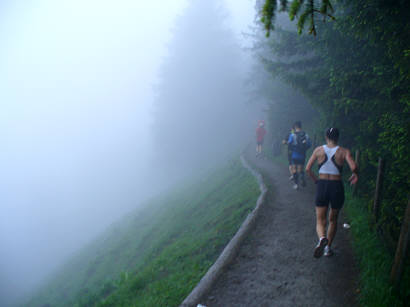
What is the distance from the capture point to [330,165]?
437 centimetres

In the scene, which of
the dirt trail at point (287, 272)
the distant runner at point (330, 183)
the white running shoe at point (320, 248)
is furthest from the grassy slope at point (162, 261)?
the distant runner at point (330, 183)

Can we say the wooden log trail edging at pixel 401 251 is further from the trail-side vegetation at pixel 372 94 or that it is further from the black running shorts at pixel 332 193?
the black running shorts at pixel 332 193

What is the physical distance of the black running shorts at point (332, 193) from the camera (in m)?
4.30

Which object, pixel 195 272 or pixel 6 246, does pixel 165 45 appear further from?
pixel 6 246

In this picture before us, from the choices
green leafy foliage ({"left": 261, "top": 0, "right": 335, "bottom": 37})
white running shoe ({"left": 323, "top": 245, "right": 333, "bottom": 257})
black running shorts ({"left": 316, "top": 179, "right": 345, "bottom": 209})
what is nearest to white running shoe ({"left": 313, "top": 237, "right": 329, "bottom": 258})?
white running shoe ({"left": 323, "top": 245, "right": 333, "bottom": 257})

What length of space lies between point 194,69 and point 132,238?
75.6 ft

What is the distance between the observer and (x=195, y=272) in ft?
17.1

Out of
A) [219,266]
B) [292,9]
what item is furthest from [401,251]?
[292,9]

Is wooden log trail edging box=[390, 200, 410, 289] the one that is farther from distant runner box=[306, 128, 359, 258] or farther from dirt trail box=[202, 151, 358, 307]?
distant runner box=[306, 128, 359, 258]

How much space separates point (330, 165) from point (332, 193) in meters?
0.47

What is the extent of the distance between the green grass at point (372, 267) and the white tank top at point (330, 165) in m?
1.50

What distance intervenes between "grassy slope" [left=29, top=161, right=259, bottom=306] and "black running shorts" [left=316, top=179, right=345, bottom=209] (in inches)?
105

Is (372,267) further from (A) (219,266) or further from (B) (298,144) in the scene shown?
(B) (298,144)

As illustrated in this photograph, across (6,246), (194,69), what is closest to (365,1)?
(194,69)
